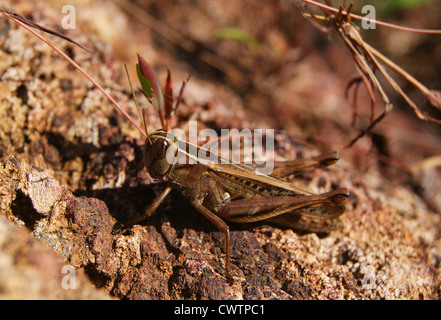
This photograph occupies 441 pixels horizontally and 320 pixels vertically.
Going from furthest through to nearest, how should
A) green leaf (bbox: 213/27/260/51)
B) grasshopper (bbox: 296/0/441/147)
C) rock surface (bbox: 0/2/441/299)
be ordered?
green leaf (bbox: 213/27/260/51)
grasshopper (bbox: 296/0/441/147)
rock surface (bbox: 0/2/441/299)

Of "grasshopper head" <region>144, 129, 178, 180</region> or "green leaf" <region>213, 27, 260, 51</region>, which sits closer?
"grasshopper head" <region>144, 129, 178, 180</region>

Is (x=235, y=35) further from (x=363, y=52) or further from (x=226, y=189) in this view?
Answer: (x=226, y=189)

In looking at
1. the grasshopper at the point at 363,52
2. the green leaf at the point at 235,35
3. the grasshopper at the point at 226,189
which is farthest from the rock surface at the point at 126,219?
the green leaf at the point at 235,35

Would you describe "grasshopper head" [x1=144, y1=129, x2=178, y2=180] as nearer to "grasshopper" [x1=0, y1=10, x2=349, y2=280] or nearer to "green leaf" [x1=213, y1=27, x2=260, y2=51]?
"grasshopper" [x1=0, y1=10, x2=349, y2=280]

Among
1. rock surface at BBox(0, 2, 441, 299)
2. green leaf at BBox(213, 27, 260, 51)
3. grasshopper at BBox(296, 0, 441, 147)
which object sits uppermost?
green leaf at BBox(213, 27, 260, 51)

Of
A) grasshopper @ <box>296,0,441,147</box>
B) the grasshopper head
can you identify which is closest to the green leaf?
grasshopper @ <box>296,0,441,147</box>

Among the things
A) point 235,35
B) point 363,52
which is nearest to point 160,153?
point 363,52

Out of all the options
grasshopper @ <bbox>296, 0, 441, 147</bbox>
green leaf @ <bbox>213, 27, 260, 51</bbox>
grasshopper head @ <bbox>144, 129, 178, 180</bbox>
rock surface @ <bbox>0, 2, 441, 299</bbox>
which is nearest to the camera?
rock surface @ <bbox>0, 2, 441, 299</bbox>
